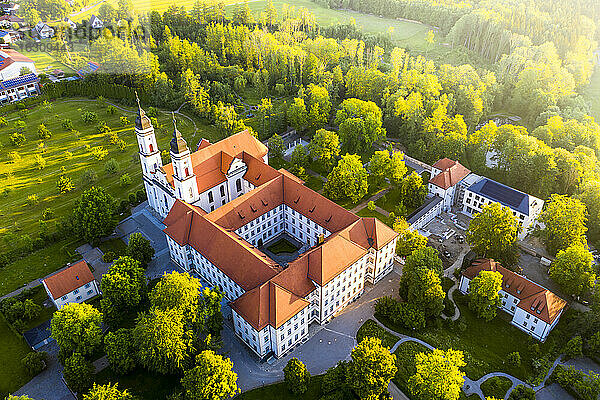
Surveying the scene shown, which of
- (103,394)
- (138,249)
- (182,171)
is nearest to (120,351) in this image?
(103,394)

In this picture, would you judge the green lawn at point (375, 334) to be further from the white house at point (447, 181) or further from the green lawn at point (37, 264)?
the green lawn at point (37, 264)

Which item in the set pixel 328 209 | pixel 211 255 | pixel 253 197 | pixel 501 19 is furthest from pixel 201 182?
pixel 501 19

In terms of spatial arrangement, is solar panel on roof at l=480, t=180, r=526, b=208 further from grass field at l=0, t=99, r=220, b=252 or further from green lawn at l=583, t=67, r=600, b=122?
grass field at l=0, t=99, r=220, b=252

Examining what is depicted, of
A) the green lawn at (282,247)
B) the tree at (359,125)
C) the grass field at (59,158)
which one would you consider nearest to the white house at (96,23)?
Result: the grass field at (59,158)

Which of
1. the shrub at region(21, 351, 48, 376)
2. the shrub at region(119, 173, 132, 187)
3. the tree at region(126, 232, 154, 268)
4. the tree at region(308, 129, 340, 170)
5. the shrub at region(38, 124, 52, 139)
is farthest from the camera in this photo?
the shrub at region(38, 124, 52, 139)

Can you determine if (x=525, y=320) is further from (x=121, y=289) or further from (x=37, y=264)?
(x=37, y=264)

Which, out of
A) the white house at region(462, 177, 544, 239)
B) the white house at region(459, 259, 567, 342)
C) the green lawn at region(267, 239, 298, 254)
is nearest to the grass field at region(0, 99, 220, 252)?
the green lawn at region(267, 239, 298, 254)
